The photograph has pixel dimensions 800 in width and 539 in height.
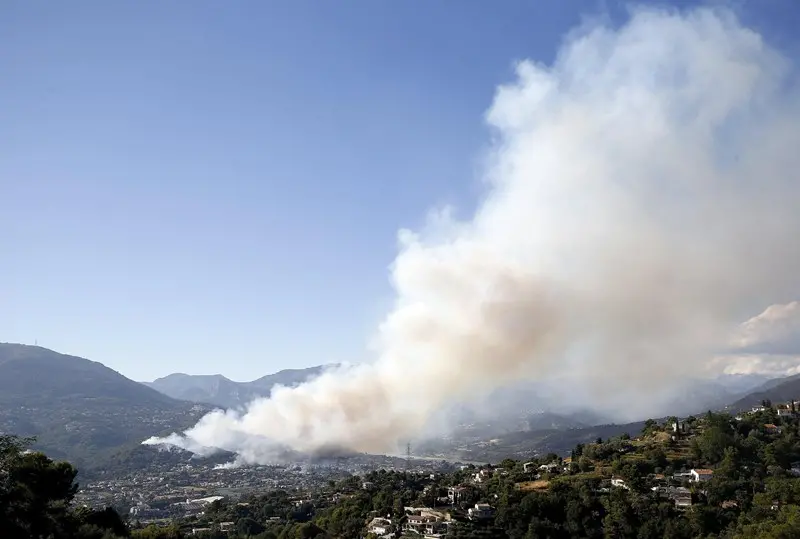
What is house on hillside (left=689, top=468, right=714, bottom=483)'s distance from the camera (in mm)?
88406

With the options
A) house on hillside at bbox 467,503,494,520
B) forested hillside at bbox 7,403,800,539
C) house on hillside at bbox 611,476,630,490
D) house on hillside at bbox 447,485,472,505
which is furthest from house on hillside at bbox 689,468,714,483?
house on hillside at bbox 447,485,472,505

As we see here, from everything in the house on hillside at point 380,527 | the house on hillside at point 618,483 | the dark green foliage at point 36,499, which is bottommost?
the house on hillside at point 380,527

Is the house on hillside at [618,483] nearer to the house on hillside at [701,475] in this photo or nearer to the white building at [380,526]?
the house on hillside at [701,475]

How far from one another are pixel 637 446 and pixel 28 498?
95.9 meters

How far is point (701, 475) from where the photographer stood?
89.4m

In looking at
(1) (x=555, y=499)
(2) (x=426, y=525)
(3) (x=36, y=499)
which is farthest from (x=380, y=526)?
(3) (x=36, y=499)

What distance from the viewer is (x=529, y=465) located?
11375 cm

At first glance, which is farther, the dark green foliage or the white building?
the white building

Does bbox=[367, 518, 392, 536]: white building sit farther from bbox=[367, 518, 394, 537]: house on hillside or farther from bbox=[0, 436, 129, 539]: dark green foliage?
bbox=[0, 436, 129, 539]: dark green foliage

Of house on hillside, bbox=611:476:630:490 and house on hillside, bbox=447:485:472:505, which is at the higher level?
house on hillside, bbox=611:476:630:490

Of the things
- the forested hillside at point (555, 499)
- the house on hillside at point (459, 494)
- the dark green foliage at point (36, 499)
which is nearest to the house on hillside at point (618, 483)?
the forested hillside at point (555, 499)

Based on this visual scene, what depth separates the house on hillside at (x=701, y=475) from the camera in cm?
8841

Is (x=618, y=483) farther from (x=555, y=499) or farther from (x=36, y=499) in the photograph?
(x=36, y=499)

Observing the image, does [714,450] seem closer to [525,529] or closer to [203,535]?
[525,529]
